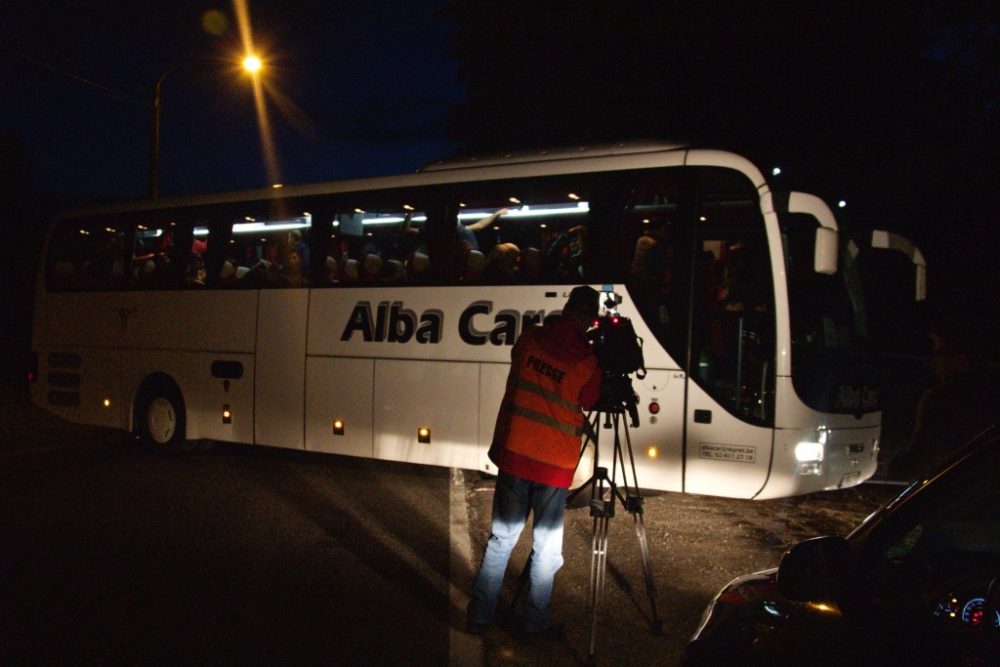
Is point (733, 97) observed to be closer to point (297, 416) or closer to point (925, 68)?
point (925, 68)

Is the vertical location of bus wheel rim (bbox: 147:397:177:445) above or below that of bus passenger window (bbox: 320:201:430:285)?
below

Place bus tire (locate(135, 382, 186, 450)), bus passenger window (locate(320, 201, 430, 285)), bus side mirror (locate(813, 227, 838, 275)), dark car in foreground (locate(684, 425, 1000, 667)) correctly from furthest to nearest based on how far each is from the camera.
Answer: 1. bus tire (locate(135, 382, 186, 450))
2. bus passenger window (locate(320, 201, 430, 285))
3. bus side mirror (locate(813, 227, 838, 275))
4. dark car in foreground (locate(684, 425, 1000, 667))

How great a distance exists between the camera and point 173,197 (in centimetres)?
1211

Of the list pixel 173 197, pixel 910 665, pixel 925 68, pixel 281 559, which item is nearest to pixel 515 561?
pixel 281 559

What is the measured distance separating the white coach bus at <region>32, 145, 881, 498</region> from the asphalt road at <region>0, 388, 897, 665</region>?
2.33 feet

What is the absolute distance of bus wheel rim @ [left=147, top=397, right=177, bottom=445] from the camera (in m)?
11.7

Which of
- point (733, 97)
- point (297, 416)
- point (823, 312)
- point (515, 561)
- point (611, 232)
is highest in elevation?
point (733, 97)

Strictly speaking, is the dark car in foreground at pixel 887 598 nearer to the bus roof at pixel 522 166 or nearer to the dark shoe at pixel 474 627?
the dark shoe at pixel 474 627

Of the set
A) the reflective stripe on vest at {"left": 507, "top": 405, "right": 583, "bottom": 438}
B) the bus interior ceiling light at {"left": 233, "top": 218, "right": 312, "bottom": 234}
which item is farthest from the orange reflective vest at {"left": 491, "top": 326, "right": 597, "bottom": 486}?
the bus interior ceiling light at {"left": 233, "top": 218, "right": 312, "bottom": 234}

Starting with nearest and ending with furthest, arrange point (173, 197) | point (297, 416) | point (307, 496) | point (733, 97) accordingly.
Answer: point (307, 496)
point (297, 416)
point (173, 197)
point (733, 97)

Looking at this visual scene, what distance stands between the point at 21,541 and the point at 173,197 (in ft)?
19.8

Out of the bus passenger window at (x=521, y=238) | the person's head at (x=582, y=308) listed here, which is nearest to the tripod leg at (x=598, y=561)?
the person's head at (x=582, y=308)

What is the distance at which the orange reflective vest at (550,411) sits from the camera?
16.3 feet

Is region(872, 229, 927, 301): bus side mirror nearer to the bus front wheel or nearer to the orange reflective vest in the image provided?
the orange reflective vest
